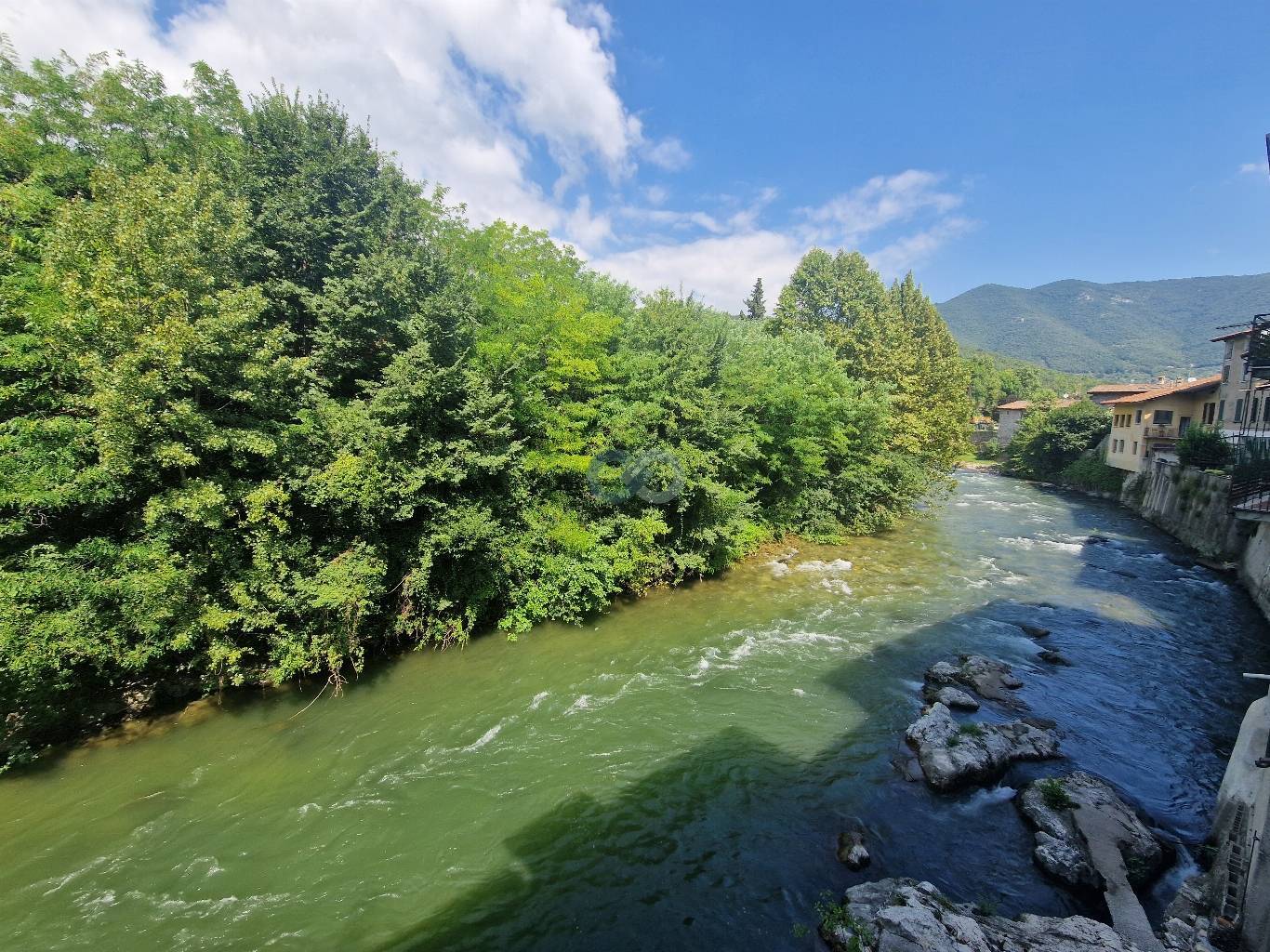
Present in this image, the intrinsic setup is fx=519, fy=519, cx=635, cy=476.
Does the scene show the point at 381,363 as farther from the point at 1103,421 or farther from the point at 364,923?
the point at 1103,421

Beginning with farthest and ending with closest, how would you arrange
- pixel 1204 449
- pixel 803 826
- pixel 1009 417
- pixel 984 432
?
pixel 984 432 < pixel 1009 417 < pixel 1204 449 < pixel 803 826

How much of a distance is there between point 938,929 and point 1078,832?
3857 millimetres

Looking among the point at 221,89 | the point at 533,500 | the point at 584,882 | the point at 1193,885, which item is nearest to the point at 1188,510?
the point at 1193,885

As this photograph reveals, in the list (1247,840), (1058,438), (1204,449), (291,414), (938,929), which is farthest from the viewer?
(1058,438)

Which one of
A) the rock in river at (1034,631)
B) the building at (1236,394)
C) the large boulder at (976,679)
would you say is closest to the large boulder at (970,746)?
the large boulder at (976,679)

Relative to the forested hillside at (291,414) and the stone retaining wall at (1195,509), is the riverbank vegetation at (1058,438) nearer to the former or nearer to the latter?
the stone retaining wall at (1195,509)

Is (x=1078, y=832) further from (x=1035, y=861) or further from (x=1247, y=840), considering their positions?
(x=1247, y=840)

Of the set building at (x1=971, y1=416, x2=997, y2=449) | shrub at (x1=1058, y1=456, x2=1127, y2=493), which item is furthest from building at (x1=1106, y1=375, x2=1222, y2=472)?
building at (x1=971, y1=416, x2=997, y2=449)

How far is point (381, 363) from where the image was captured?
50.2 feet

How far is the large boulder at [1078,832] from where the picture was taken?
7711mm

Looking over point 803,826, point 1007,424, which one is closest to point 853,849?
point 803,826

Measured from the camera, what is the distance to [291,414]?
487 inches

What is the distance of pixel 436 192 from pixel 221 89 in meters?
6.76

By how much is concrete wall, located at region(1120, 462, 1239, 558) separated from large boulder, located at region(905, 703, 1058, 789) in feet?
52.7
